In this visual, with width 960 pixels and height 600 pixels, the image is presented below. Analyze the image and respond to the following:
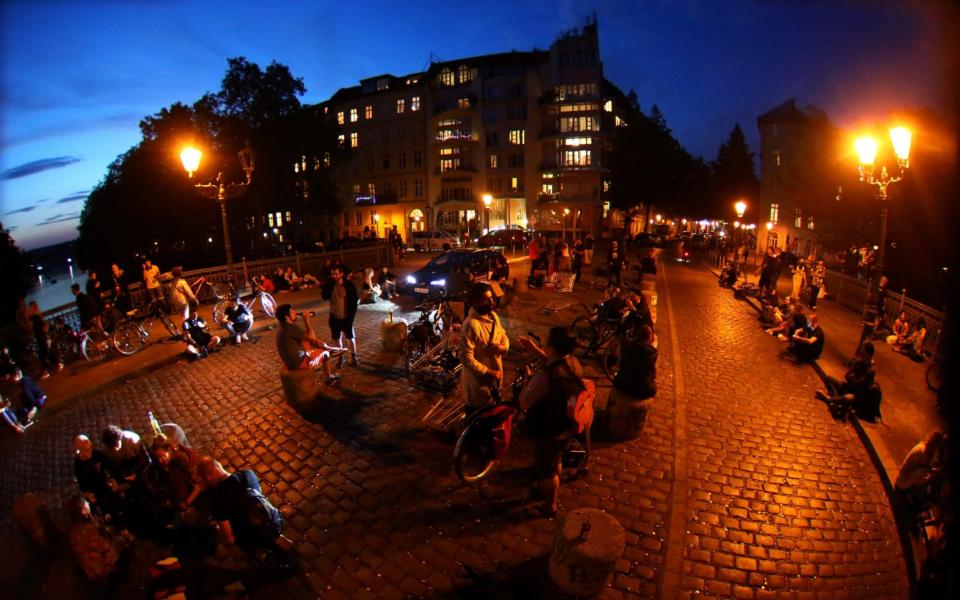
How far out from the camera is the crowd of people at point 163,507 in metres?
4.25

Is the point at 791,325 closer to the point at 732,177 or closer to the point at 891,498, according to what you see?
the point at 891,498

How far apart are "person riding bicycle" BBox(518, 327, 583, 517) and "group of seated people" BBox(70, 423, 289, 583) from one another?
2.68 metres

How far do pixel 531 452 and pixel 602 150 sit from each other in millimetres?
49787

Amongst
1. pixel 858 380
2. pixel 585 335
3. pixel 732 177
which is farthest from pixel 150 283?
pixel 732 177

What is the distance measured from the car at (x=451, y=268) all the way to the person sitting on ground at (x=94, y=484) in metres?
10.1

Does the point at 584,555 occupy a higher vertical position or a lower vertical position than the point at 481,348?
lower

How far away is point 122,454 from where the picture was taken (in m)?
5.39

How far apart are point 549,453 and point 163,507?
14.3 feet

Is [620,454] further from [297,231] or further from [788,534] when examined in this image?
[297,231]

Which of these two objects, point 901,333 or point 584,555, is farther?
point 901,333

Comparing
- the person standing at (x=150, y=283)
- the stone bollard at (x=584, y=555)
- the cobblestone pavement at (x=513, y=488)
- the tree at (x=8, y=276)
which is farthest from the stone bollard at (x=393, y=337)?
the tree at (x=8, y=276)

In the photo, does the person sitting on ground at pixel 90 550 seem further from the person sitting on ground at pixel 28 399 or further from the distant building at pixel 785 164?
the distant building at pixel 785 164

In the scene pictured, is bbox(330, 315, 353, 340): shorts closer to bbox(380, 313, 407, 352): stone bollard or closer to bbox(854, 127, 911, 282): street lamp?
bbox(380, 313, 407, 352): stone bollard

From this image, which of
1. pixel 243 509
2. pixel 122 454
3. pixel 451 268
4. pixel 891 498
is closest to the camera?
pixel 243 509
